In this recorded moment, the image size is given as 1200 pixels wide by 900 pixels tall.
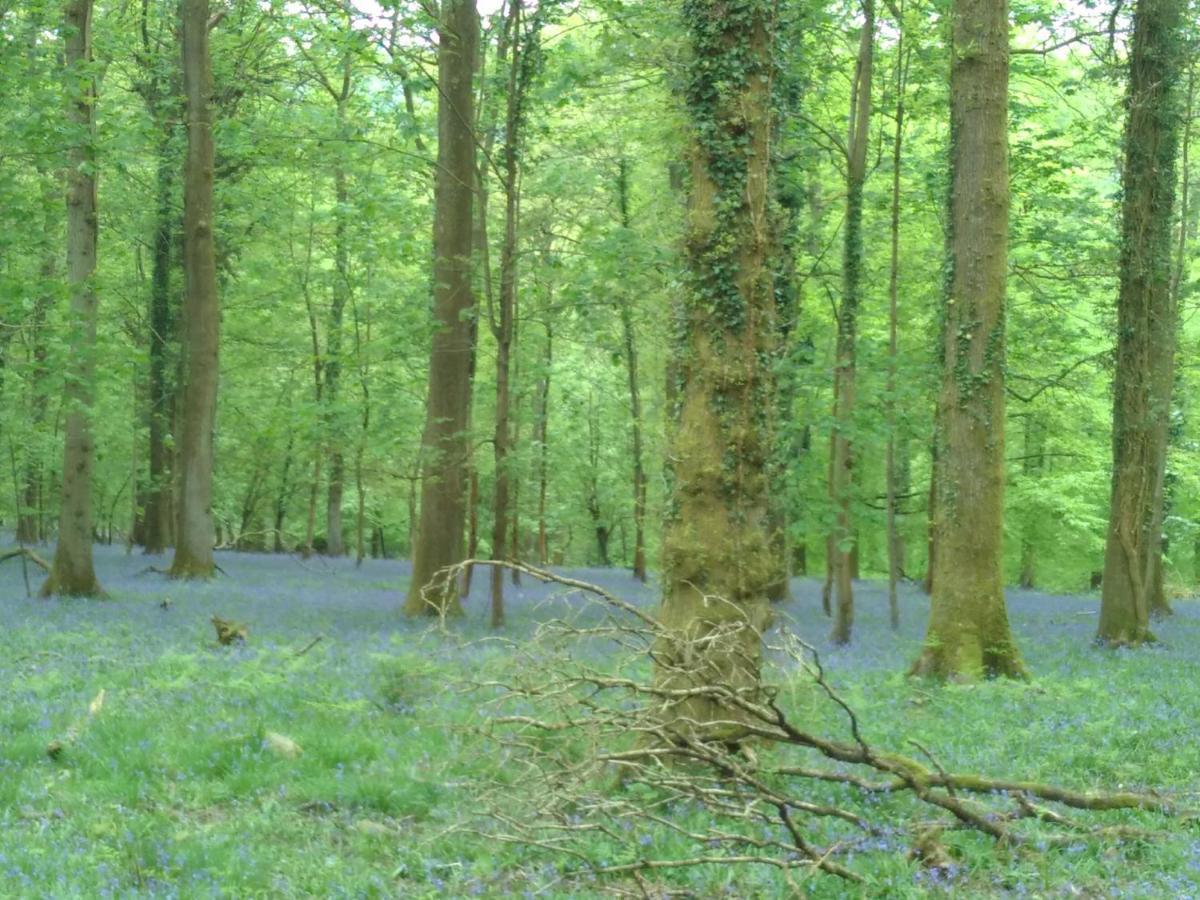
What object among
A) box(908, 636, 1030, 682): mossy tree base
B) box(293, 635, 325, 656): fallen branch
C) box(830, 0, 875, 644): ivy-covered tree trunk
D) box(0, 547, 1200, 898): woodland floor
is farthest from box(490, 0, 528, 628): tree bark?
box(908, 636, 1030, 682): mossy tree base

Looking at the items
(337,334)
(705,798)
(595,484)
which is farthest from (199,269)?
(595,484)

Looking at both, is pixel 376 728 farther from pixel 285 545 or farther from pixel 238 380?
pixel 285 545

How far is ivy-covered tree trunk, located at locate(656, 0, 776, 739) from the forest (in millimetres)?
31

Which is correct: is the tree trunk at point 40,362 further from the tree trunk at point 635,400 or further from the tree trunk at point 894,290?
the tree trunk at point 635,400

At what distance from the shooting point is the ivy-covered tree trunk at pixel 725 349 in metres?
7.46

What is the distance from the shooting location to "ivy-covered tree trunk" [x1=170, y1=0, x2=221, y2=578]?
2077 cm

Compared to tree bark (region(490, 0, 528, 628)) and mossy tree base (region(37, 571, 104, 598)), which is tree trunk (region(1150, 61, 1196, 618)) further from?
mossy tree base (region(37, 571, 104, 598))

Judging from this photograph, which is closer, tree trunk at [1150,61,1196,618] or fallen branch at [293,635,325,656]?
fallen branch at [293,635,325,656]

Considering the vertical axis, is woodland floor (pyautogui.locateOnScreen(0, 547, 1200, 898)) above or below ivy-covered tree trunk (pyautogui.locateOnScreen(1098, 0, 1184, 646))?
below

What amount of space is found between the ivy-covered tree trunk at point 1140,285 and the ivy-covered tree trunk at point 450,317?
9751 mm

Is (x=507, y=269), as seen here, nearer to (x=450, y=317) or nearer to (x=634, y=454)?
(x=450, y=317)

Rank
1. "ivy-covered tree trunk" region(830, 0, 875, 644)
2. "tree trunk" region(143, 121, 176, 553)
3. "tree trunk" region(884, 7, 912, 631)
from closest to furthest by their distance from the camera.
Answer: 1. "ivy-covered tree trunk" region(830, 0, 875, 644)
2. "tree trunk" region(884, 7, 912, 631)
3. "tree trunk" region(143, 121, 176, 553)

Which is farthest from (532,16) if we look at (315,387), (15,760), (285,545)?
(285,545)

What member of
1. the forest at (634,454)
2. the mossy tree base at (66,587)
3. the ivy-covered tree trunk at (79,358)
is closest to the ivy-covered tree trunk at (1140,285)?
the forest at (634,454)
